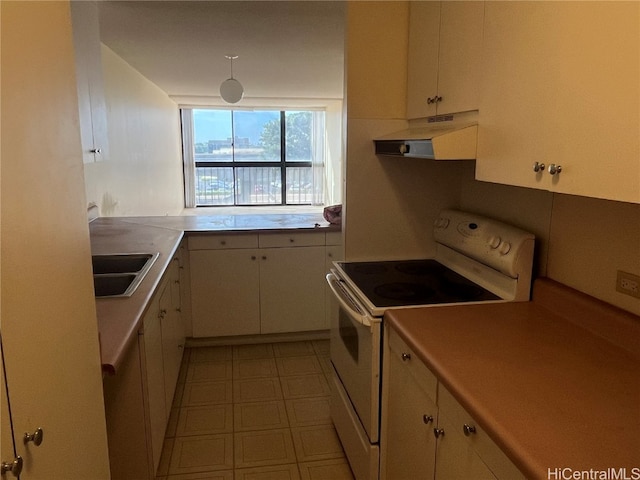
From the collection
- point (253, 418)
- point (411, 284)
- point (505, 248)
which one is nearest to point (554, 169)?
point (505, 248)

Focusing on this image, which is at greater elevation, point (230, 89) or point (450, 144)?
point (230, 89)

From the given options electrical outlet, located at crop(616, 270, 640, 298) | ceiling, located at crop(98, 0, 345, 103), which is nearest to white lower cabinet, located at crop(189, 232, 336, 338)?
ceiling, located at crop(98, 0, 345, 103)

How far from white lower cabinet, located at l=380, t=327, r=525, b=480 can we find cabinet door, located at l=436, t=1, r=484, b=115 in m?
0.87

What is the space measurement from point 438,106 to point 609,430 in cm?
131

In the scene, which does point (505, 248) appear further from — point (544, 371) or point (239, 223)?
point (239, 223)

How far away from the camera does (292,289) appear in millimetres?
3506

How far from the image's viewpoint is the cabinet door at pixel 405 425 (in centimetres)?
142

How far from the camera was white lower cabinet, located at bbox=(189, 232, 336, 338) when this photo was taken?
11.1 ft

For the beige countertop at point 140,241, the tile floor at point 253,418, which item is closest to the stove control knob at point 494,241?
the tile floor at point 253,418

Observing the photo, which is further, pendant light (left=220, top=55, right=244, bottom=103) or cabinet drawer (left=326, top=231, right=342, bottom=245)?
pendant light (left=220, top=55, right=244, bottom=103)

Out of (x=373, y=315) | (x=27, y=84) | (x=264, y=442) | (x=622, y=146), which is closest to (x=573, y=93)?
(x=622, y=146)

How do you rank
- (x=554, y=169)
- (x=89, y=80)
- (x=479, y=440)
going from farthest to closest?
(x=89, y=80), (x=554, y=169), (x=479, y=440)

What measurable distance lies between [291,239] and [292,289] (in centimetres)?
37

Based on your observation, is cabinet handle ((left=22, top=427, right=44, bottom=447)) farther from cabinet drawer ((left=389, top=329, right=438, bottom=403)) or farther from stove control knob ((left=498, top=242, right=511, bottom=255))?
stove control knob ((left=498, top=242, right=511, bottom=255))
